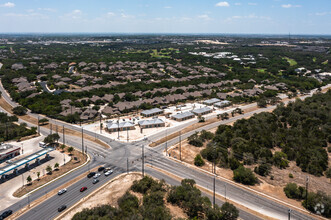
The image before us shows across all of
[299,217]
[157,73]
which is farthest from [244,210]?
[157,73]

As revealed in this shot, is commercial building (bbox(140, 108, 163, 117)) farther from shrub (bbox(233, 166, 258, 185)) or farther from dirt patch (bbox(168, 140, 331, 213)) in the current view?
shrub (bbox(233, 166, 258, 185))

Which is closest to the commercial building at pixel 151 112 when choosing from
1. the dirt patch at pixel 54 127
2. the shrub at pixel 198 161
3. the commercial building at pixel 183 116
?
the commercial building at pixel 183 116

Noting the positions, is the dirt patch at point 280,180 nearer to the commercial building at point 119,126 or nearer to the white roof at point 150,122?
the white roof at point 150,122

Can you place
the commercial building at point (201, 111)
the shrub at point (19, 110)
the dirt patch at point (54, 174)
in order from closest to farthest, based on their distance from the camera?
the dirt patch at point (54, 174) < the shrub at point (19, 110) < the commercial building at point (201, 111)

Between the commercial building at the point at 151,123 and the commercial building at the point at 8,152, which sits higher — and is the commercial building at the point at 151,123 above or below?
above

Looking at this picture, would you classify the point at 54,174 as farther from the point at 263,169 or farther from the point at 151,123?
the point at 263,169

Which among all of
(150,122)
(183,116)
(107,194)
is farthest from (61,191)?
(183,116)

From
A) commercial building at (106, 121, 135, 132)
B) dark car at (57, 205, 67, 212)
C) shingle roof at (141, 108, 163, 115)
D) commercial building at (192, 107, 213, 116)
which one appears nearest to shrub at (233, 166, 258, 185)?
dark car at (57, 205, 67, 212)
